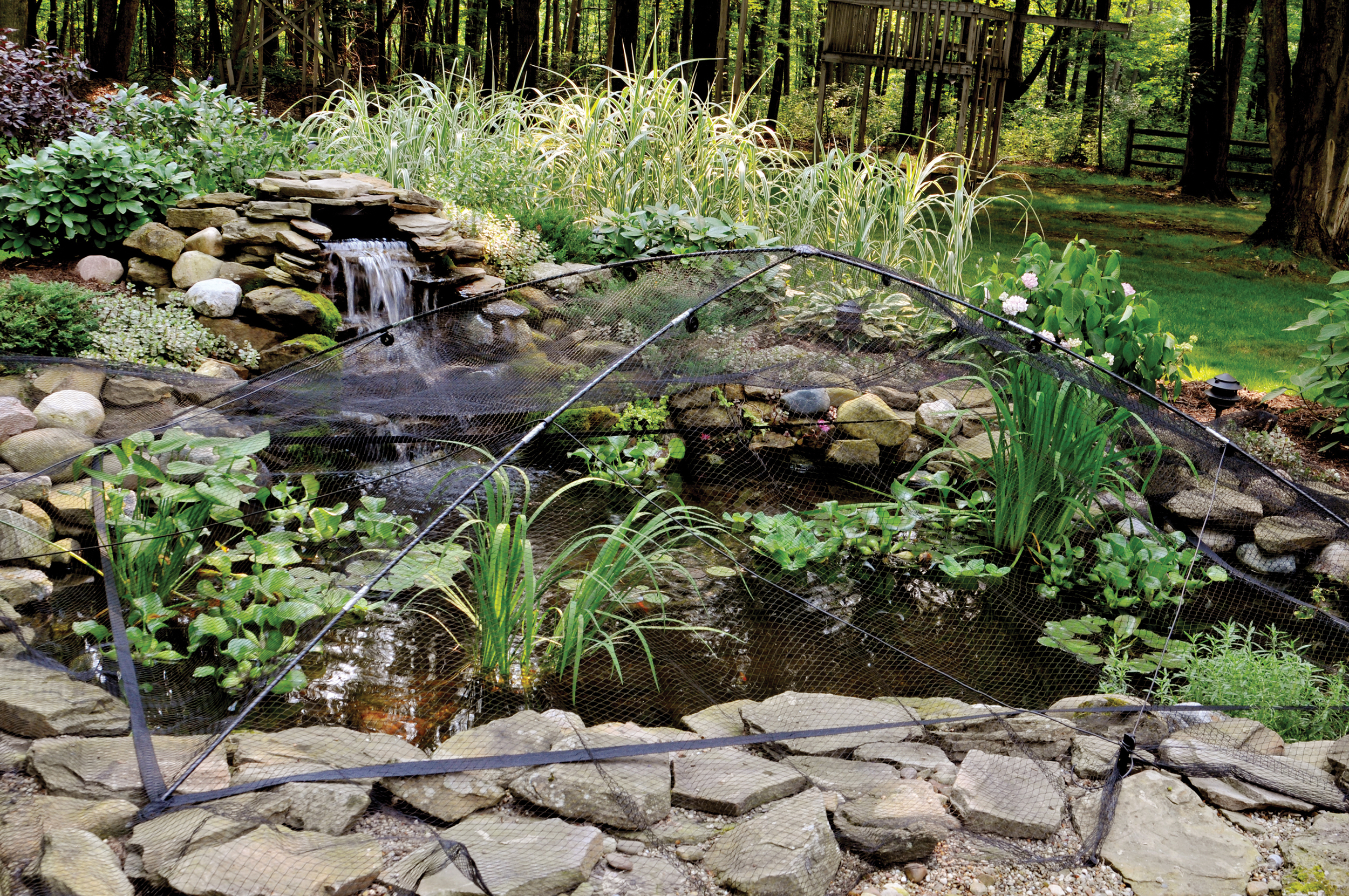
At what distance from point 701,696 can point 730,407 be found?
1.84m

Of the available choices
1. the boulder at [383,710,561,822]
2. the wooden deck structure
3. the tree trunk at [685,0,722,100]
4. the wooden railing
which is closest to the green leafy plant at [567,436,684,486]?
the boulder at [383,710,561,822]

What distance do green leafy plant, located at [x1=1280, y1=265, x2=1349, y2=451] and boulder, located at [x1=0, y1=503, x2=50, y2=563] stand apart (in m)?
5.08

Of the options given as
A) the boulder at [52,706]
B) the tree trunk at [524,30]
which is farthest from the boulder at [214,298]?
the tree trunk at [524,30]

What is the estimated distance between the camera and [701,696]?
2.63 meters

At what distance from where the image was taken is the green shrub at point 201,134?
5.35 metres

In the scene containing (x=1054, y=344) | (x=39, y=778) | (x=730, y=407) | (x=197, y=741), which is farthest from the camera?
(x=730, y=407)

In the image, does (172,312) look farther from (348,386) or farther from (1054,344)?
(1054,344)

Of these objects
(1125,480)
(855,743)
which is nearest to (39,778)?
(855,743)

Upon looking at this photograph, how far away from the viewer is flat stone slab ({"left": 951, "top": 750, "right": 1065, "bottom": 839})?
74.6 inches

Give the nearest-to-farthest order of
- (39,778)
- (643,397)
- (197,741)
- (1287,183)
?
(39,778) < (197,741) < (643,397) < (1287,183)

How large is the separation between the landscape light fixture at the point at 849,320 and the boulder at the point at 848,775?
2153mm

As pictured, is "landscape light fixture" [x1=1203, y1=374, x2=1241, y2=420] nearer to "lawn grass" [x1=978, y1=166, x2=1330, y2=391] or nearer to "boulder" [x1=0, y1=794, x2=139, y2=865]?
"lawn grass" [x1=978, y1=166, x2=1330, y2=391]

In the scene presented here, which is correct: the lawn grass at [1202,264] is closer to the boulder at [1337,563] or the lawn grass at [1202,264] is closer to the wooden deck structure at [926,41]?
the wooden deck structure at [926,41]

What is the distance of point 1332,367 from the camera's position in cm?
419
